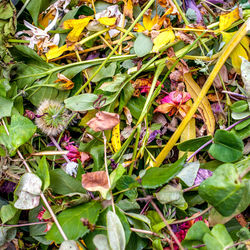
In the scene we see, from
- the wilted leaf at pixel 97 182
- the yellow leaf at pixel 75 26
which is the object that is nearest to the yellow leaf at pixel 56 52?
the yellow leaf at pixel 75 26

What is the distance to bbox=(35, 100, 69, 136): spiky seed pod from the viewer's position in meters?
0.74

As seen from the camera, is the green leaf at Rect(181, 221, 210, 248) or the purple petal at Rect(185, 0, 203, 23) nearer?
the green leaf at Rect(181, 221, 210, 248)

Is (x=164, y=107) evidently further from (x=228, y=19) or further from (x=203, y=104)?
(x=228, y=19)

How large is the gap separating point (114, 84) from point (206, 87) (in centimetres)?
23

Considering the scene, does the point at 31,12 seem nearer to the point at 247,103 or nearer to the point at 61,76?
the point at 61,76

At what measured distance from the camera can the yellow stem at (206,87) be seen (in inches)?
28.5

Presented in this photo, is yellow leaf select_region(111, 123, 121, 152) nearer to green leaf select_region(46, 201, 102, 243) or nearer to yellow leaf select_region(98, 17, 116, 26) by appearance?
green leaf select_region(46, 201, 102, 243)

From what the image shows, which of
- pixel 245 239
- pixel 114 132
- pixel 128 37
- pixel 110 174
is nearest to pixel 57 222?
pixel 110 174

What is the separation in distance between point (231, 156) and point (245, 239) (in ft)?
0.58

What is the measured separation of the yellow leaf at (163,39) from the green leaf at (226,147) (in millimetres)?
259

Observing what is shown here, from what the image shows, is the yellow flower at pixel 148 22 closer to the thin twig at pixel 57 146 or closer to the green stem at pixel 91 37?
the green stem at pixel 91 37

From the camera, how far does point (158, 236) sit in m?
0.62

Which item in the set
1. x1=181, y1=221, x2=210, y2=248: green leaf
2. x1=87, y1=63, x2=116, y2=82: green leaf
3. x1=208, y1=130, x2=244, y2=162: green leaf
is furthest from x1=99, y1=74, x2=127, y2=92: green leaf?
x1=181, y1=221, x2=210, y2=248: green leaf

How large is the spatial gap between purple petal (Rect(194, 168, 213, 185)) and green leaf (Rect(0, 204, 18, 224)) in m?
0.42
